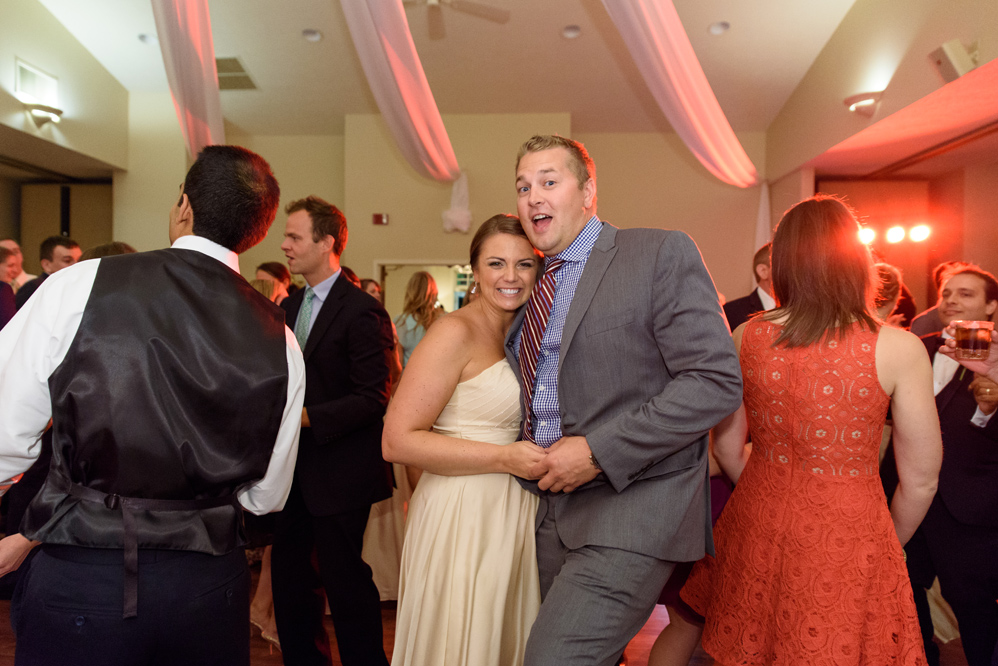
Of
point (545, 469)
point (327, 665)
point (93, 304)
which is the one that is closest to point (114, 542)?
point (93, 304)

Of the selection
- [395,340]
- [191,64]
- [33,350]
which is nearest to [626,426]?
[33,350]

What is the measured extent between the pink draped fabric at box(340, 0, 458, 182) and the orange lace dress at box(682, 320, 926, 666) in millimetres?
2659

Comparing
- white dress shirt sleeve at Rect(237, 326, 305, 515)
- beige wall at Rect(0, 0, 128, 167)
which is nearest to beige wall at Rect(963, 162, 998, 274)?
white dress shirt sleeve at Rect(237, 326, 305, 515)

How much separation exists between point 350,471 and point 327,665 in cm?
76

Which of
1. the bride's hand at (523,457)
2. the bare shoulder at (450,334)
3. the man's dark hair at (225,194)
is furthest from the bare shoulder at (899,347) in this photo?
the man's dark hair at (225,194)

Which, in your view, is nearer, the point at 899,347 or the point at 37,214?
the point at 899,347

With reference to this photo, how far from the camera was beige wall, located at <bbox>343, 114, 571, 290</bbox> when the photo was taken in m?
7.55

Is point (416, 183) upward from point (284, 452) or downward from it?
upward

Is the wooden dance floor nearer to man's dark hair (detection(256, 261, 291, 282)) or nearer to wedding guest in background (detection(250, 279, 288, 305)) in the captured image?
wedding guest in background (detection(250, 279, 288, 305))

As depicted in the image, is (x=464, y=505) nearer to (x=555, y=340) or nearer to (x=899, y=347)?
(x=555, y=340)

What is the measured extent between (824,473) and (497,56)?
5633 millimetres

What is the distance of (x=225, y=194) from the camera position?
1.46m

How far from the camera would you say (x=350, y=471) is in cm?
232

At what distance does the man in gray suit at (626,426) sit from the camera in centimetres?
137
